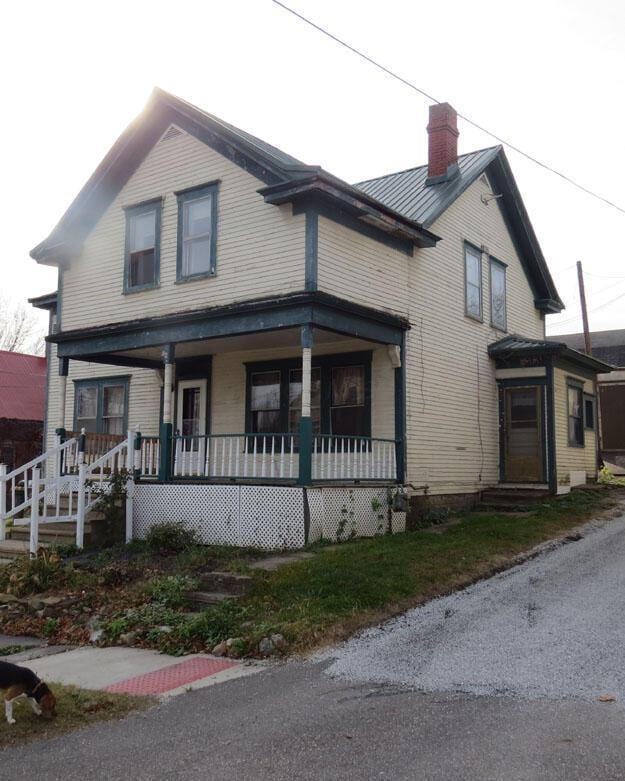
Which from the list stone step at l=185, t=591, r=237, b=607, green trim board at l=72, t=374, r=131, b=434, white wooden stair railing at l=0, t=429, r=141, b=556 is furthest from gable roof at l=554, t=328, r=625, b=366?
stone step at l=185, t=591, r=237, b=607

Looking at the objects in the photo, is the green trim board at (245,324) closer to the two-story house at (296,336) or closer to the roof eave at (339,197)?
the two-story house at (296,336)

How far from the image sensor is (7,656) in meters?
8.40

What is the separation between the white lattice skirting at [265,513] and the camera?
1195 centimetres

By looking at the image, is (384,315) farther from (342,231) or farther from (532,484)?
(532,484)

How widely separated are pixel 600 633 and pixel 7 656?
614 centimetres

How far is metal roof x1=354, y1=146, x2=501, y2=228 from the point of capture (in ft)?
53.7

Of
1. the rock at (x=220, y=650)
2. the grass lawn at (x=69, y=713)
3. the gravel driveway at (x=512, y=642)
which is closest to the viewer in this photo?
the grass lawn at (x=69, y=713)

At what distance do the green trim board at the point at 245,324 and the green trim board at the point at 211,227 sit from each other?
0.89 meters

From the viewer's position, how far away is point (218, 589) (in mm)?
9906

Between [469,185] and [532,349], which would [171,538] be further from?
Result: [469,185]

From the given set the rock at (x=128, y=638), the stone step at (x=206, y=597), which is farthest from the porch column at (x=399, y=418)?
the rock at (x=128, y=638)

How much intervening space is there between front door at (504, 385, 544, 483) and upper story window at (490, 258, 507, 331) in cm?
180

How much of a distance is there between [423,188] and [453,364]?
430 centimetres

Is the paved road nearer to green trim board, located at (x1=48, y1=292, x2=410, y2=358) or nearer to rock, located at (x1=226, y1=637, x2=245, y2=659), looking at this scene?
rock, located at (x1=226, y1=637, x2=245, y2=659)
